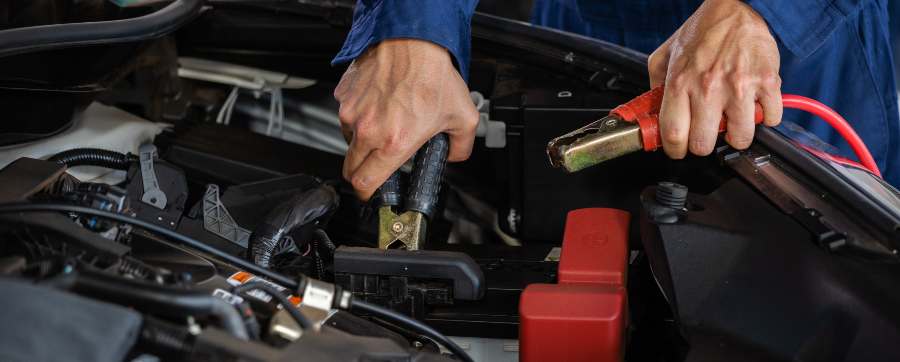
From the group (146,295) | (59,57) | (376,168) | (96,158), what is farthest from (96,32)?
(146,295)

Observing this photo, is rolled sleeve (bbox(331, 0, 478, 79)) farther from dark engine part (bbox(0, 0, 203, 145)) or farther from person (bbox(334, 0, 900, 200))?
dark engine part (bbox(0, 0, 203, 145))

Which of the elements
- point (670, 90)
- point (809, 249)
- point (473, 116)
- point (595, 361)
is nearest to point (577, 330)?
point (595, 361)

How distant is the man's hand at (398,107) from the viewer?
3.69ft

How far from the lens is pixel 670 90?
1.00 meters

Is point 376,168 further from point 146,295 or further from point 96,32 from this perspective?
point 146,295

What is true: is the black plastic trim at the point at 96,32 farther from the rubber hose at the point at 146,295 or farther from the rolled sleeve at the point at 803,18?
the rolled sleeve at the point at 803,18

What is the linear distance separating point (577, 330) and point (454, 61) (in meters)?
0.52

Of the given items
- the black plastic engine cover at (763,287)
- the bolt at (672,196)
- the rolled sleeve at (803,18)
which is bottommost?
the black plastic engine cover at (763,287)

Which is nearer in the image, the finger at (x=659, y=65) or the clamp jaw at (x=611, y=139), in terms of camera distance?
the clamp jaw at (x=611, y=139)

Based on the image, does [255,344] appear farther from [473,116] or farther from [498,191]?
[498,191]

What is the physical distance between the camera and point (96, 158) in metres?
1.14

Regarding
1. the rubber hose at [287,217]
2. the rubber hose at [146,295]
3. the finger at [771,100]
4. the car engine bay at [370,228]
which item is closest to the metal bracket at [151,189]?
the car engine bay at [370,228]

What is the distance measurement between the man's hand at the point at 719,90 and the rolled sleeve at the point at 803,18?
0.17 ft

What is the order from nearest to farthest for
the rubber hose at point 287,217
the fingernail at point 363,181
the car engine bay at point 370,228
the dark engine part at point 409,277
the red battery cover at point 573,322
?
the car engine bay at point 370,228 → the red battery cover at point 573,322 → the dark engine part at point 409,277 → the rubber hose at point 287,217 → the fingernail at point 363,181
